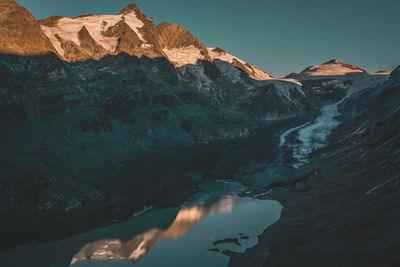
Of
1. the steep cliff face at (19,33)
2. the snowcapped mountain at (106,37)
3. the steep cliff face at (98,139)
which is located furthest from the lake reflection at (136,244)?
the snowcapped mountain at (106,37)

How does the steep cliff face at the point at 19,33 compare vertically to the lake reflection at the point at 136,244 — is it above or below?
above

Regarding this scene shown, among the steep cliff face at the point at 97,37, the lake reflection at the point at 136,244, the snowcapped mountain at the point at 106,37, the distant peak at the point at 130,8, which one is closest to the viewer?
the lake reflection at the point at 136,244

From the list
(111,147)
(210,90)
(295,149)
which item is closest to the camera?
(111,147)

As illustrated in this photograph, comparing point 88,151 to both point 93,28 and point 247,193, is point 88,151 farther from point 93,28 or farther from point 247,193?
point 93,28

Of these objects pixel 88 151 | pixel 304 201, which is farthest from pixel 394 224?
pixel 88 151

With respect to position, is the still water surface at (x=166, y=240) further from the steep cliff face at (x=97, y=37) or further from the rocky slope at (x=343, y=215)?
the steep cliff face at (x=97, y=37)

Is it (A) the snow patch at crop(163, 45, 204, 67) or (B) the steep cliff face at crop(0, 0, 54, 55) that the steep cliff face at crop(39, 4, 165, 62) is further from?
(A) the snow patch at crop(163, 45, 204, 67)

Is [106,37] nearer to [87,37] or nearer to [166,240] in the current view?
[87,37]

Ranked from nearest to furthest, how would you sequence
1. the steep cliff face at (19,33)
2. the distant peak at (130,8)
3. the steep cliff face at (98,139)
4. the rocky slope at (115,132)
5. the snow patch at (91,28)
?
the steep cliff face at (98,139) < the rocky slope at (115,132) < the steep cliff face at (19,33) < the snow patch at (91,28) < the distant peak at (130,8)
